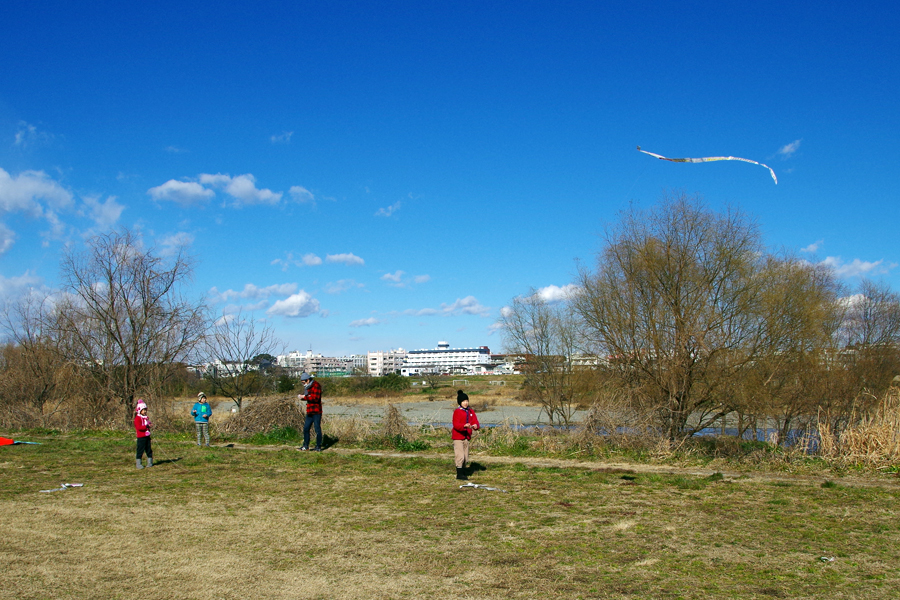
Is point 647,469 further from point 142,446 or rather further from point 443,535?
point 142,446

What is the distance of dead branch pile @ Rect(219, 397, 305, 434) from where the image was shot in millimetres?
18031

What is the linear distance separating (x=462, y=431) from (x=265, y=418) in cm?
889

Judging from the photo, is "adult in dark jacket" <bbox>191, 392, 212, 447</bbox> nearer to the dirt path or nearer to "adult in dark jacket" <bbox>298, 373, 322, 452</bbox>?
the dirt path

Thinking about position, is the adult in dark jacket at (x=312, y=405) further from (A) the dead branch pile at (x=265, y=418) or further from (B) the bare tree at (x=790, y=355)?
(B) the bare tree at (x=790, y=355)

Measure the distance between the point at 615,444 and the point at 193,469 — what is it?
9528 millimetres

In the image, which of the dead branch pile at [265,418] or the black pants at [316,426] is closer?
the black pants at [316,426]

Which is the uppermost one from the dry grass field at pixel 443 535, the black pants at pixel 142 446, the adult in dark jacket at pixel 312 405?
the adult in dark jacket at pixel 312 405

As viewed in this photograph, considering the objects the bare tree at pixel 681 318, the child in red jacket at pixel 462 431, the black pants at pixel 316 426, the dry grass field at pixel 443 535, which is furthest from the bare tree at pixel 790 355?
the black pants at pixel 316 426

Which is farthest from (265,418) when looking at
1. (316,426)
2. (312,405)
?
(312,405)

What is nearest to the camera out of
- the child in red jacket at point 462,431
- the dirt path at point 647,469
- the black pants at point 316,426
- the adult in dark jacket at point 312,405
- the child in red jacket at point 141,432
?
the dirt path at point 647,469

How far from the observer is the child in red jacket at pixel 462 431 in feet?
37.0

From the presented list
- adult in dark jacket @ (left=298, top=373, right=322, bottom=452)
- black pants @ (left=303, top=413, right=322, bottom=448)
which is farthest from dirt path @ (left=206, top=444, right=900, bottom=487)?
adult in dark jacket @ (left=298, top=373, right=322, bottom=452)

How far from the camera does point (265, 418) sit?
18.1 meters

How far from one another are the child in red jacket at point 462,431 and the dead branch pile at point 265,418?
26.8 ft
